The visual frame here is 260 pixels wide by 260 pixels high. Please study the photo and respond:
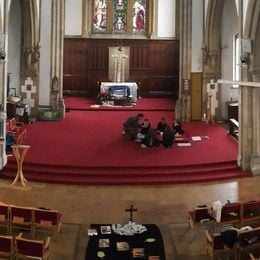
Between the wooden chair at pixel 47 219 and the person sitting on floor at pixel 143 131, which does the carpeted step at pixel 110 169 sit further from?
the wooden chair at pixel 47 219

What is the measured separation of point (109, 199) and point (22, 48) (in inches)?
445

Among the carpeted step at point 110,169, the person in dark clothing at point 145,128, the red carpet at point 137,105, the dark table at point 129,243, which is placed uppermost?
the red carpet at point 137,105

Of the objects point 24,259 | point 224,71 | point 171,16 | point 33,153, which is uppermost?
point 171,16

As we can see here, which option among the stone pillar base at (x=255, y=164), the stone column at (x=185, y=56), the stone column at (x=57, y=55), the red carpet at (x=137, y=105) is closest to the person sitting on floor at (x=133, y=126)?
the stone pillar base at (x=255, y=164)

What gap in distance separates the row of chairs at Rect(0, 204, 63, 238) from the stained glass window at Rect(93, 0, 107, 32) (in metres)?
20.0

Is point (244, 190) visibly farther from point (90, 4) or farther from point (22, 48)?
point (90, 4)

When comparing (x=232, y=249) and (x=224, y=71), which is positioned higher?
(x=224, y=71)

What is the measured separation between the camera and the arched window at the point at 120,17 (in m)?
29.0

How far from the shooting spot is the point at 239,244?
9.09 metres

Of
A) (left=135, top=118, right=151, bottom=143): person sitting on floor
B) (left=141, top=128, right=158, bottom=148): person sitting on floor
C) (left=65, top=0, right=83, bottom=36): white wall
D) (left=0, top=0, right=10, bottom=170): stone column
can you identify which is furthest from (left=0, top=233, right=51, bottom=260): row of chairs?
(left=65, top=0, right=83, bottom=36): white wall

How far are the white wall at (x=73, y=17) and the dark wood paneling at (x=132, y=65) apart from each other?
50cm

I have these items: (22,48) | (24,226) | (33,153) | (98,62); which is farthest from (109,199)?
(98,62)

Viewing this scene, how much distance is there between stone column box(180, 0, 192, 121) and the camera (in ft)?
74.4

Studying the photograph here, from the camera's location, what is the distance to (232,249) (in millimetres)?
9133
